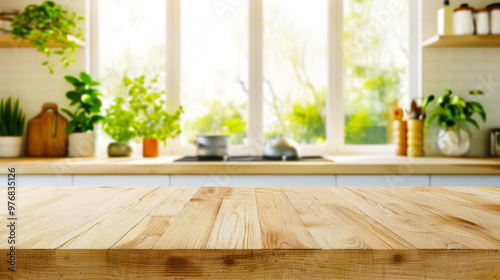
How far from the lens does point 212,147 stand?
2.55 m

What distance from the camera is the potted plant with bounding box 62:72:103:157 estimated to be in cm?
270

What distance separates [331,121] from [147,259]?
262cm

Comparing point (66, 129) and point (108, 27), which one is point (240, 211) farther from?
point (108, 27)

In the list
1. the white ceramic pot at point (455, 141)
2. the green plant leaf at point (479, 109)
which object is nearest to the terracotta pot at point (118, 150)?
the white ceramic pot at point (455, 141)

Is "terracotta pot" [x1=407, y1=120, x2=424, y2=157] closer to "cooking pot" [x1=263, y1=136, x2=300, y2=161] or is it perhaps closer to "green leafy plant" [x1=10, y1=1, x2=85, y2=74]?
"cooking pot" [x1=263, y1=136, x2=300, y2=161]

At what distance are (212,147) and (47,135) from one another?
45.5 inches

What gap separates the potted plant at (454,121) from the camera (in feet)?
8.61

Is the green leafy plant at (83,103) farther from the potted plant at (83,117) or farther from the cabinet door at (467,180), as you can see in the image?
the cabinet door at (467,180)

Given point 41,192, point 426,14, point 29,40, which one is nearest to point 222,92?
point 29,40

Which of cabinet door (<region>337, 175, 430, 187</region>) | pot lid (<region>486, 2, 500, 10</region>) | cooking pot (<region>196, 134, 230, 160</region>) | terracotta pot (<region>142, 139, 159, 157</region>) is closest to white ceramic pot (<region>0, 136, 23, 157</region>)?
terracotta pot (<region>142, 139, 159, 157</region>)

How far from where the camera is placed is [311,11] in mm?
2979

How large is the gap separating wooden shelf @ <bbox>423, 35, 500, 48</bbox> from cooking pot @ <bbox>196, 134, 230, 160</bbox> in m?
1.50

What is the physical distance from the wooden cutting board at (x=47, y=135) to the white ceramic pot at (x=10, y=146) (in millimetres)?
84

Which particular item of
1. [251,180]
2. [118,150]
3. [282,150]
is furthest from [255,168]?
[118,150]
